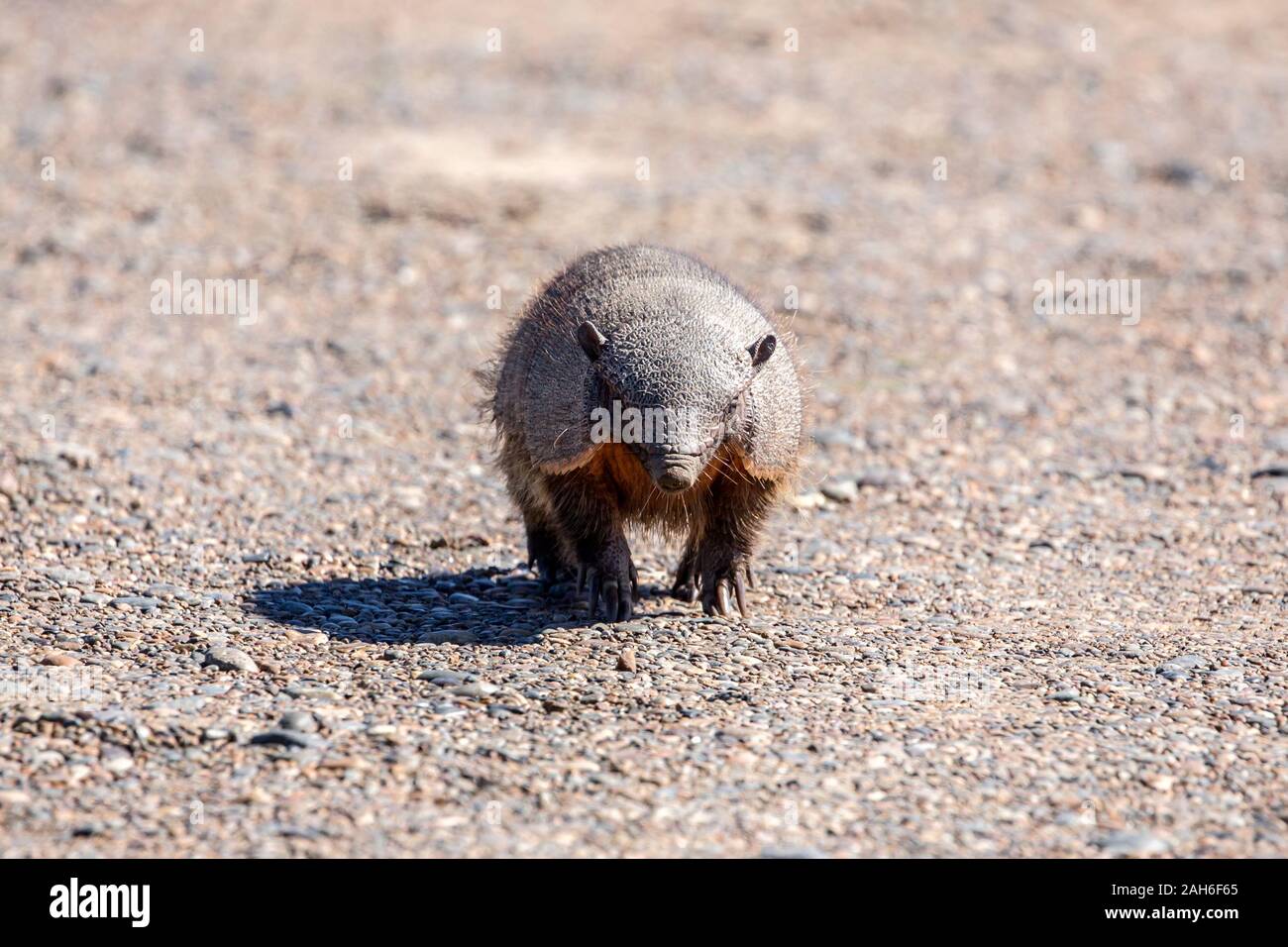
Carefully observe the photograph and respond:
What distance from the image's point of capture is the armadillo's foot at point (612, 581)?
6.59 metres

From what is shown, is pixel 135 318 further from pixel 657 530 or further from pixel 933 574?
pixel 933 574

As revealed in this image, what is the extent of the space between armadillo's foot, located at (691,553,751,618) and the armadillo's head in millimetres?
690

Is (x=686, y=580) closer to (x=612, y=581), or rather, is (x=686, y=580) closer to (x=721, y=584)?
(x=721, y=584)

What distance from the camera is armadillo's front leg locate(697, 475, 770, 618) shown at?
21.9 ft

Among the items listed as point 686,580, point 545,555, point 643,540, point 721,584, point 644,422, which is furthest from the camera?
point 643,540

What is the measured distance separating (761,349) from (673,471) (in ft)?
2.69

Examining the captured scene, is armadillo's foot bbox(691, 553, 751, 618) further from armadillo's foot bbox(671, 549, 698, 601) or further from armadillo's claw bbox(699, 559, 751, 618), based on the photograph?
armadillo's foot bbox(671, 549, 698, 601)

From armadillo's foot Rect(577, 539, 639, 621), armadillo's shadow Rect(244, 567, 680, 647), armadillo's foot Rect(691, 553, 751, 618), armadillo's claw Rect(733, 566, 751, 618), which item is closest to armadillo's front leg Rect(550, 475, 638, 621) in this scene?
armadillo's foot Rect(577, 539, 639, 621)

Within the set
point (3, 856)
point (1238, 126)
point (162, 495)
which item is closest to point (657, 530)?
point (162, 495)

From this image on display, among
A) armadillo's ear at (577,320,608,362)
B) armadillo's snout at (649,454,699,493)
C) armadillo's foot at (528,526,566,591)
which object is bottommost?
armadillo's foot at (528,526,566,591)

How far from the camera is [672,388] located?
19.5 feet

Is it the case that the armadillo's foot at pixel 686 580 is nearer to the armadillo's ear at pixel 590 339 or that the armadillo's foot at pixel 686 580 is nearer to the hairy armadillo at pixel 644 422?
the hairy armadillo at pixel 644 422

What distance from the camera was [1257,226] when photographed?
13016mm

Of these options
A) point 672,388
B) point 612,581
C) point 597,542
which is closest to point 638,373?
point 672,388
